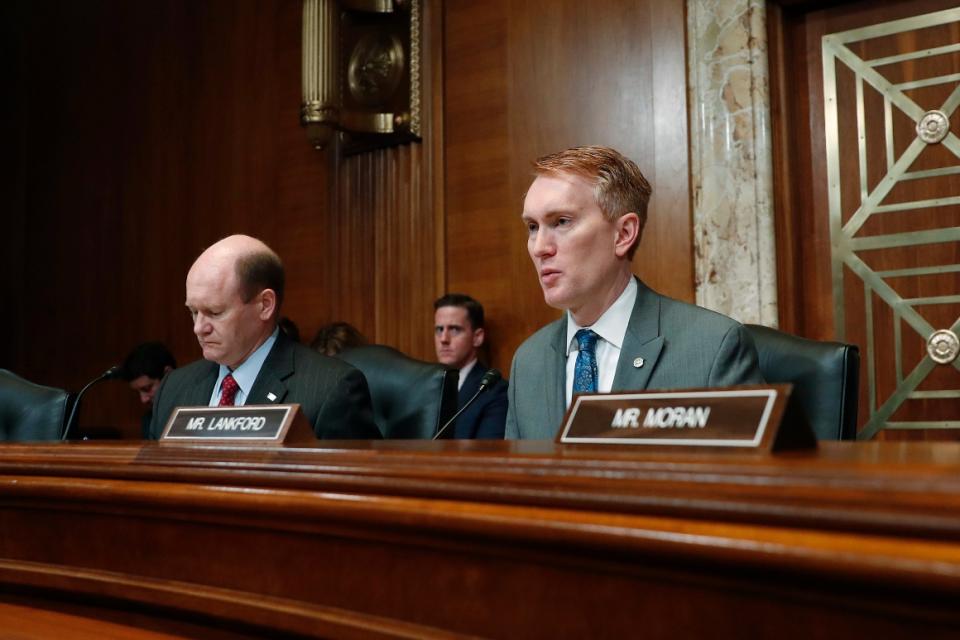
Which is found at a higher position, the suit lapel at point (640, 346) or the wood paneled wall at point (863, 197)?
the wood paneled wall at point (863, 197)

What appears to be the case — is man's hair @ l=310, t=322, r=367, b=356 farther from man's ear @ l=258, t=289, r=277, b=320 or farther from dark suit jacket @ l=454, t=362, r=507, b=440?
man's ear @ l=258, t=289, r=277, b=320

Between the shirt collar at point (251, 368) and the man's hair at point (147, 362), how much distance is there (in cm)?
248

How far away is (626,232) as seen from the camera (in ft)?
6.78

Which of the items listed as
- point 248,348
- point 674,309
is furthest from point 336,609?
point 248,348

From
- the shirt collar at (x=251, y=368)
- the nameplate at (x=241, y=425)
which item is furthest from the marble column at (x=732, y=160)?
the nameplate at (x=241, y=425)

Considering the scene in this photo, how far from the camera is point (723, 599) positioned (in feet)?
2.08

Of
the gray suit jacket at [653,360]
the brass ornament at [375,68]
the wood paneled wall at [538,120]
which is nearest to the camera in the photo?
the gray suit jacket at [653,360]

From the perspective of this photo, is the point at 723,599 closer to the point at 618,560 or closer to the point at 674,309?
the point at 618,560

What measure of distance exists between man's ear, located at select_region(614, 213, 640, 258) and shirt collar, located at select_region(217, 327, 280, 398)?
105 centimetres

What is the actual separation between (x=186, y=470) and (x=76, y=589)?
0.24 m

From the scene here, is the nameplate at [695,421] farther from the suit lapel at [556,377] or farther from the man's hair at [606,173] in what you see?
the man's hair at [606,173]

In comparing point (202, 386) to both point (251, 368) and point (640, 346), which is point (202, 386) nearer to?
point (251, 368)

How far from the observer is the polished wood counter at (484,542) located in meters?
0.57

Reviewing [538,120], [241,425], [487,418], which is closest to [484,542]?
[241,425]
